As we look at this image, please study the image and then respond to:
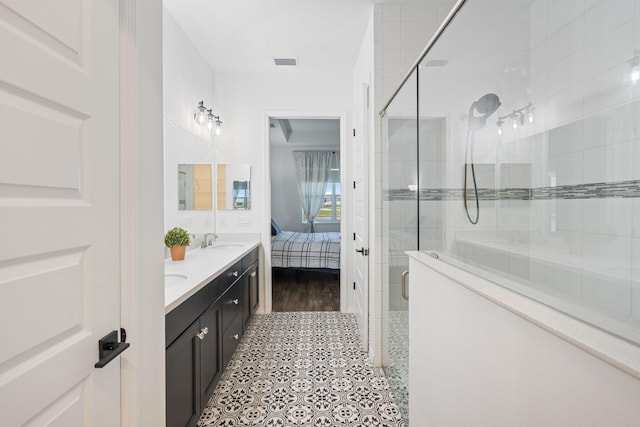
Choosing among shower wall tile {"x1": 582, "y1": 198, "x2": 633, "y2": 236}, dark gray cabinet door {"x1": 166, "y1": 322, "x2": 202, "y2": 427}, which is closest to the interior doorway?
dark gray cabinet door {"x1": 166, "y1": 322, "x2": 202, "y2": 427}

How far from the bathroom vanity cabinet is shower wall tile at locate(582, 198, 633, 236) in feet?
5.06

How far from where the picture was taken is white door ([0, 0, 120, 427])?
581 millimetres

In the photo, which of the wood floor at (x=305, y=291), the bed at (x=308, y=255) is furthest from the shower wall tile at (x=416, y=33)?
the bed at (x=308, y=255)

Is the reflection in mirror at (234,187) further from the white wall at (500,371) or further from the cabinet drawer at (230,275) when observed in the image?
the white wall at (500,371)

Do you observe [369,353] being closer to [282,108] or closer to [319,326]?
[319,326]

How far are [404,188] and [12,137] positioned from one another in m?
1.71

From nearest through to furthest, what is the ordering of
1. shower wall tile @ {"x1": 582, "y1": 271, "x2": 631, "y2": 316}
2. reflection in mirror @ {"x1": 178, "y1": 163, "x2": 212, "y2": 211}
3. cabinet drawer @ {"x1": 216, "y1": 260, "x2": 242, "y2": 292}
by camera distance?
1. shower wall tile @ {"x1": 582, "y1": 271, "x2": 631, "y2": 316}
2. cabinet drawer @ {"x1": 216, "y1": 260, "x2": 242, "y2": 292}
3. reflection in mirror @ {"x1": 178, "y1": 163, "x2": 212, "y2": 211}

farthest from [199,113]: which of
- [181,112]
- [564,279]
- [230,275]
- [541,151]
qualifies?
[564,279]

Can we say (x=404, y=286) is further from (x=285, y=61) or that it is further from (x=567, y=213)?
(x=285, y=61)

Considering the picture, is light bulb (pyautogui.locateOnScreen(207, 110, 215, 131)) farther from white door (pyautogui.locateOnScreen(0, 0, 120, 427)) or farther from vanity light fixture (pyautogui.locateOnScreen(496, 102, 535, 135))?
vanity light fixture (pyautogui.locateOnScreen(496, 102, 535, 135))

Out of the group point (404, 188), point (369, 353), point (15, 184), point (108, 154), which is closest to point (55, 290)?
point (15, 184)

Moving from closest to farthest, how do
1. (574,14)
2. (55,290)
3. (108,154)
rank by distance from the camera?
(55,290), (108,154), (574,14)

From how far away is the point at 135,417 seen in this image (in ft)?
3.03

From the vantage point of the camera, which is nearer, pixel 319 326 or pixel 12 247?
pixel 12 247
